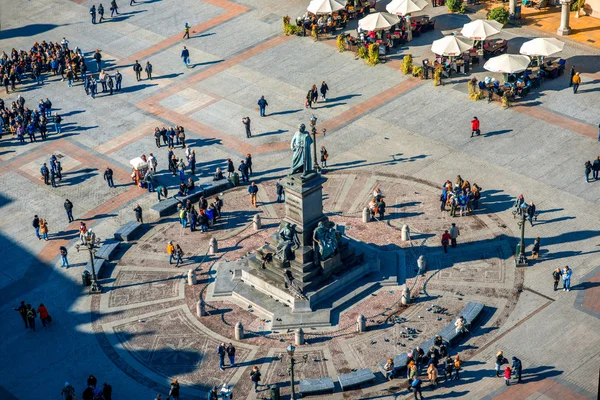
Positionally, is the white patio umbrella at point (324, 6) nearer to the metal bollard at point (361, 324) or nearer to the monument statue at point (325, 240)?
the monument statue at point (325, 240)

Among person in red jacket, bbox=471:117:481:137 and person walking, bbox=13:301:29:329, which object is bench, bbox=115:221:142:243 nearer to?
person walking, bbox=13:301:29:329

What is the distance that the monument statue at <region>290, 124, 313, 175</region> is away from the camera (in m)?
56.1

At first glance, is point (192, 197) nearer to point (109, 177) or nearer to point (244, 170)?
point (244, 170)

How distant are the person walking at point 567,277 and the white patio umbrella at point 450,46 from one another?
2646cm

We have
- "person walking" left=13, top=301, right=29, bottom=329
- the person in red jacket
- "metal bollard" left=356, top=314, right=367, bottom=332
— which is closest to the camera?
"metal bollard" left=356, top=314, right=367, bottom=332

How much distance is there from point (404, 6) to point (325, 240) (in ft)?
109

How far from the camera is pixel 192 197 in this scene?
227ft

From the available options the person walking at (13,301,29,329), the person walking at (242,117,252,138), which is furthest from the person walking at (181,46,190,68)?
the person walking at (13,301,29,329)

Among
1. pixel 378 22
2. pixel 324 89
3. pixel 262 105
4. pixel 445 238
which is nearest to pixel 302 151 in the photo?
pixel 445 238

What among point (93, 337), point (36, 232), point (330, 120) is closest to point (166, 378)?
point (93, 337)

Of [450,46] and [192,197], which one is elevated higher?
[450,46]

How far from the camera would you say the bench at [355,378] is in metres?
52.8

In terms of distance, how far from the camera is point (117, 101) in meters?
82.9

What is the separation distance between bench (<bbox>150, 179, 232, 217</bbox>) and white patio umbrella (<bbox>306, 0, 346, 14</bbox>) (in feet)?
75.4
